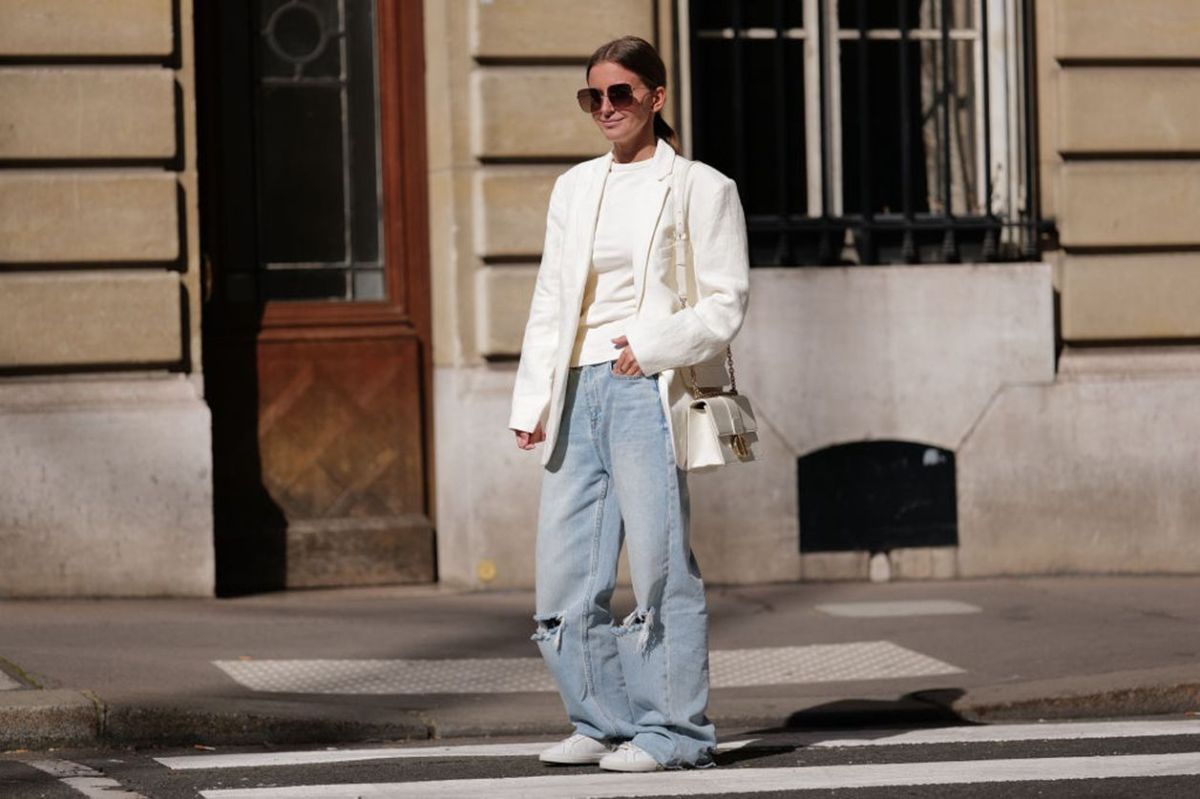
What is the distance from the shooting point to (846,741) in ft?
23.0

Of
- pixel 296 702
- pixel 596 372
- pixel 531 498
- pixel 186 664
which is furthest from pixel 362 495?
pixel 596 372

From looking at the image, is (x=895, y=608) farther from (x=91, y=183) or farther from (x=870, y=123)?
(x=91, y=183)

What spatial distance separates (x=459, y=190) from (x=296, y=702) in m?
3.70

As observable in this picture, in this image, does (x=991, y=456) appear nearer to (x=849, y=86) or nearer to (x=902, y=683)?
(x=849, y=86)

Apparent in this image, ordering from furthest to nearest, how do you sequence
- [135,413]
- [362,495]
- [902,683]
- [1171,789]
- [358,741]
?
[362,495]
[135,413]
[902,683]
[358,741]
[1171,789]

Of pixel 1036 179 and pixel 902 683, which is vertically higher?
pixel 1036 179

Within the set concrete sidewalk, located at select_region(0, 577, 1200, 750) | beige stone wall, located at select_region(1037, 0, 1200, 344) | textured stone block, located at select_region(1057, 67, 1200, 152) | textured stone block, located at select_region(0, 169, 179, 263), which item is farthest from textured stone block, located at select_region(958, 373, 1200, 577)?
textured stone block, located at select_region(0, 169, 179, 263)

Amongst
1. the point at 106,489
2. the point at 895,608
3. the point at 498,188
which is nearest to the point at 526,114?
the point at 498,188

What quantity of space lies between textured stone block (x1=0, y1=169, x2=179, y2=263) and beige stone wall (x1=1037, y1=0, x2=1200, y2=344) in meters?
4.26

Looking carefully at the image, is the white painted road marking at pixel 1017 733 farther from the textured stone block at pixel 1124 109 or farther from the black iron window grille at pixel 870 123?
the textured stone block at pixel 1124 109

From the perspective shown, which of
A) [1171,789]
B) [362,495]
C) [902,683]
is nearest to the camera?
[1171,789]

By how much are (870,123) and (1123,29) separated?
1.29 meters

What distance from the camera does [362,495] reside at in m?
11.0

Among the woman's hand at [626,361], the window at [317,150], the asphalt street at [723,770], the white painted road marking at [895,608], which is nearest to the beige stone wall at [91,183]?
the window at [317,150]
